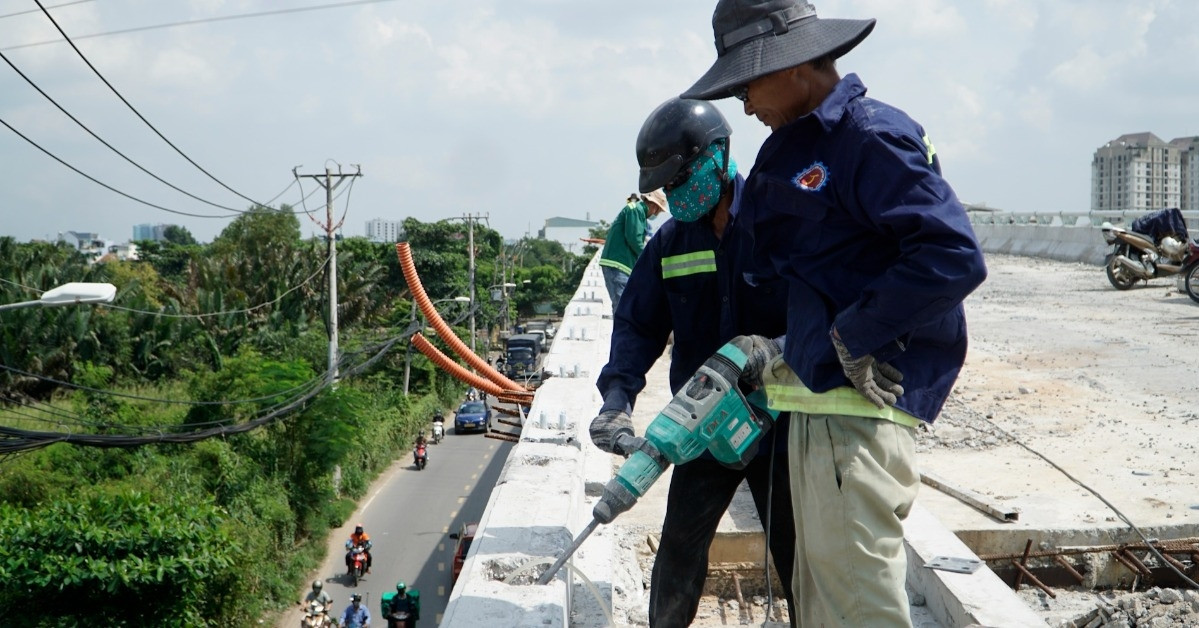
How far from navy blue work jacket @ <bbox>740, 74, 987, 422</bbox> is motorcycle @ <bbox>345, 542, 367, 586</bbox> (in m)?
20.9

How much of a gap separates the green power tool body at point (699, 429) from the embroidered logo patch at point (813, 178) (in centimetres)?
53

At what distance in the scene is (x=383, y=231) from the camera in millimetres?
86375

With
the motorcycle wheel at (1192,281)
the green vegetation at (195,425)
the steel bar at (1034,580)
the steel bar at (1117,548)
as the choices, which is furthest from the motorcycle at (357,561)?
the steel bar at (1034,580)

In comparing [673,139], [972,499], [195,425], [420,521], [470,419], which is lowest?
[420,521]

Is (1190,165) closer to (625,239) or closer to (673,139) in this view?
(625,239)

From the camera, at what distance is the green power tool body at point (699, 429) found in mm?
2627

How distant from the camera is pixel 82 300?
9.20 metres

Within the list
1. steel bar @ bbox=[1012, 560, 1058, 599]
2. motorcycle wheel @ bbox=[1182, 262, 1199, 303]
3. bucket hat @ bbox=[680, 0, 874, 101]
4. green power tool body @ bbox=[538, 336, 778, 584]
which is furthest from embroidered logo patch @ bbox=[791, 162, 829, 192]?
motorcycle wheel @ bbox=[1182, 262, 1199, 303]

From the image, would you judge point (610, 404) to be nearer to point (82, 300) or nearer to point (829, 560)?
point (829, 560)

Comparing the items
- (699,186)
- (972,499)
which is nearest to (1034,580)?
(972,499)

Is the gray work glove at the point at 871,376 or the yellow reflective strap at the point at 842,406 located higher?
the gray work glove at the point at 871,376

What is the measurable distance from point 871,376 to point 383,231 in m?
86.4

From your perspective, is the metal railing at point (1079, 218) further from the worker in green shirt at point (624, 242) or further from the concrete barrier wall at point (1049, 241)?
the worker in green shirt at point (624, 242)

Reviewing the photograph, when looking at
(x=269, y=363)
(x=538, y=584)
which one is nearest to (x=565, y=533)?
(x=538, y=584)
